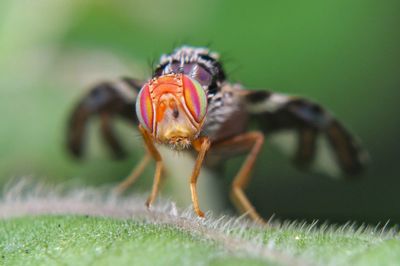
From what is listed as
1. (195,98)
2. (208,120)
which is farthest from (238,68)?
(195,98)

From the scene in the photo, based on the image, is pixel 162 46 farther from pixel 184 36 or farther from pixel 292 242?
pixel 292 242

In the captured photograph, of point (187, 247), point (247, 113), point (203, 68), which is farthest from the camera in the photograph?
point (247, 113)

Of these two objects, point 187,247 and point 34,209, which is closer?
point 187,247

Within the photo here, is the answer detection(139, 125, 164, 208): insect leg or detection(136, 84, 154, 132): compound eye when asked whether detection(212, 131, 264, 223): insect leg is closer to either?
detection(139, 125, 164, 208): insect leg

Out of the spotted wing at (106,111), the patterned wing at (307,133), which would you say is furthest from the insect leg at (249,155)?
the spotted wing at (106,111)

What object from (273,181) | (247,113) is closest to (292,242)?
(247,113)

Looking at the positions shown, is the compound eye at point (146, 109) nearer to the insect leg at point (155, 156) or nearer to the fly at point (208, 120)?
the fly at point (208, 120)

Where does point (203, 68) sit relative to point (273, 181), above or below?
above

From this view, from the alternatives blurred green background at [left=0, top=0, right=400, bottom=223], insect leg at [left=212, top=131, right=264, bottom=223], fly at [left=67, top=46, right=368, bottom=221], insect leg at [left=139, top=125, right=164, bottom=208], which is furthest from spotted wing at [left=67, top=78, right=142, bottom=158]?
insect leg at [left=139, top=125, right=164, bottom=208]

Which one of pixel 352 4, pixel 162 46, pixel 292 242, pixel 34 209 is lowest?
pixel 34 209
